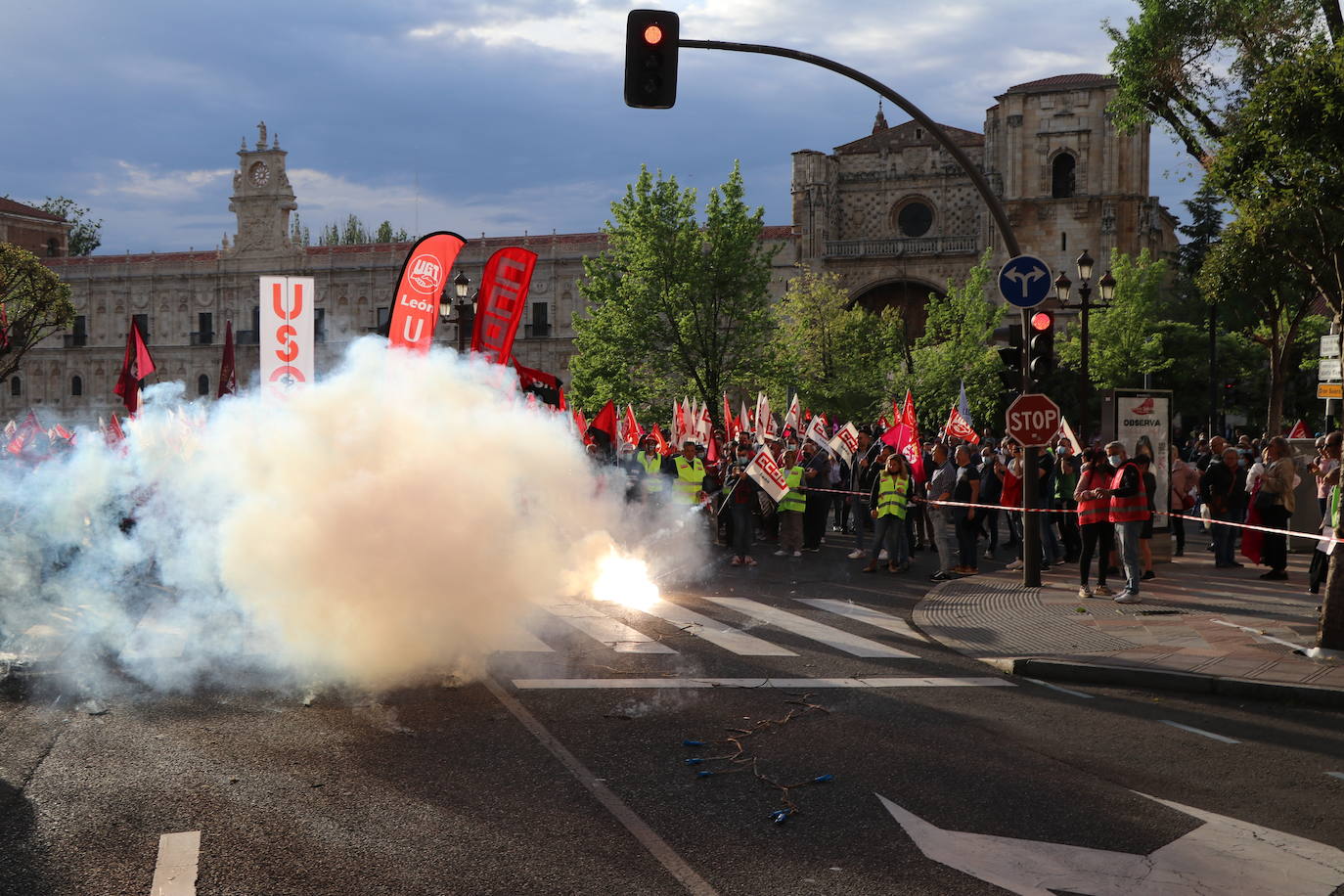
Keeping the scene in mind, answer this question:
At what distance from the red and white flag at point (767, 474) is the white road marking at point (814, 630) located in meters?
3.70

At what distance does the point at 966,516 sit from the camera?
53.5 ft

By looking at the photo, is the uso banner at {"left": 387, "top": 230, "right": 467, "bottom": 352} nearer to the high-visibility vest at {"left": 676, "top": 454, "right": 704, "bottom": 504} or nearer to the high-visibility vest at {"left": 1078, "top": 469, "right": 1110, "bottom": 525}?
the high-visibility vest at {"left": 676, "top": 454, "right": 704, "bottom": 504}

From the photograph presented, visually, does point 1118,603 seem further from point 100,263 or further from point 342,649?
point 100,263

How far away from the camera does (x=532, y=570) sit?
9469 millimetres

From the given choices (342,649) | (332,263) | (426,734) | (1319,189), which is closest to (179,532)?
(342,649)

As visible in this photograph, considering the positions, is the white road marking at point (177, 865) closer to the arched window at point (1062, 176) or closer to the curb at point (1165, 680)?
the curb at point (1165, 680)

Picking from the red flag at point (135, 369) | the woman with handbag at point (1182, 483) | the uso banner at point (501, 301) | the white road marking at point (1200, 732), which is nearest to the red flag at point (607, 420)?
the uso banner at point (501, 301)

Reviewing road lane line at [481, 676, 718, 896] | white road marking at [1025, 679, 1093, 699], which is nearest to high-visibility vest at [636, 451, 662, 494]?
white road marking at [1025, 679, 1093, 699]

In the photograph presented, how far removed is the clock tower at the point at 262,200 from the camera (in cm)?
7406

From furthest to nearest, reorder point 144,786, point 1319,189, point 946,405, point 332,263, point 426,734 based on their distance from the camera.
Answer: point 332,263, point 946,405, point 1319,189, point 426,734, point 144,786

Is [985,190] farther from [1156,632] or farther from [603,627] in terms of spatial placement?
[603,627]

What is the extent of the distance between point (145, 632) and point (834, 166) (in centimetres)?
5604

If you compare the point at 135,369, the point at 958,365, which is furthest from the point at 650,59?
the point at 958,365

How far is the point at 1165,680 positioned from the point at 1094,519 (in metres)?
4.55
